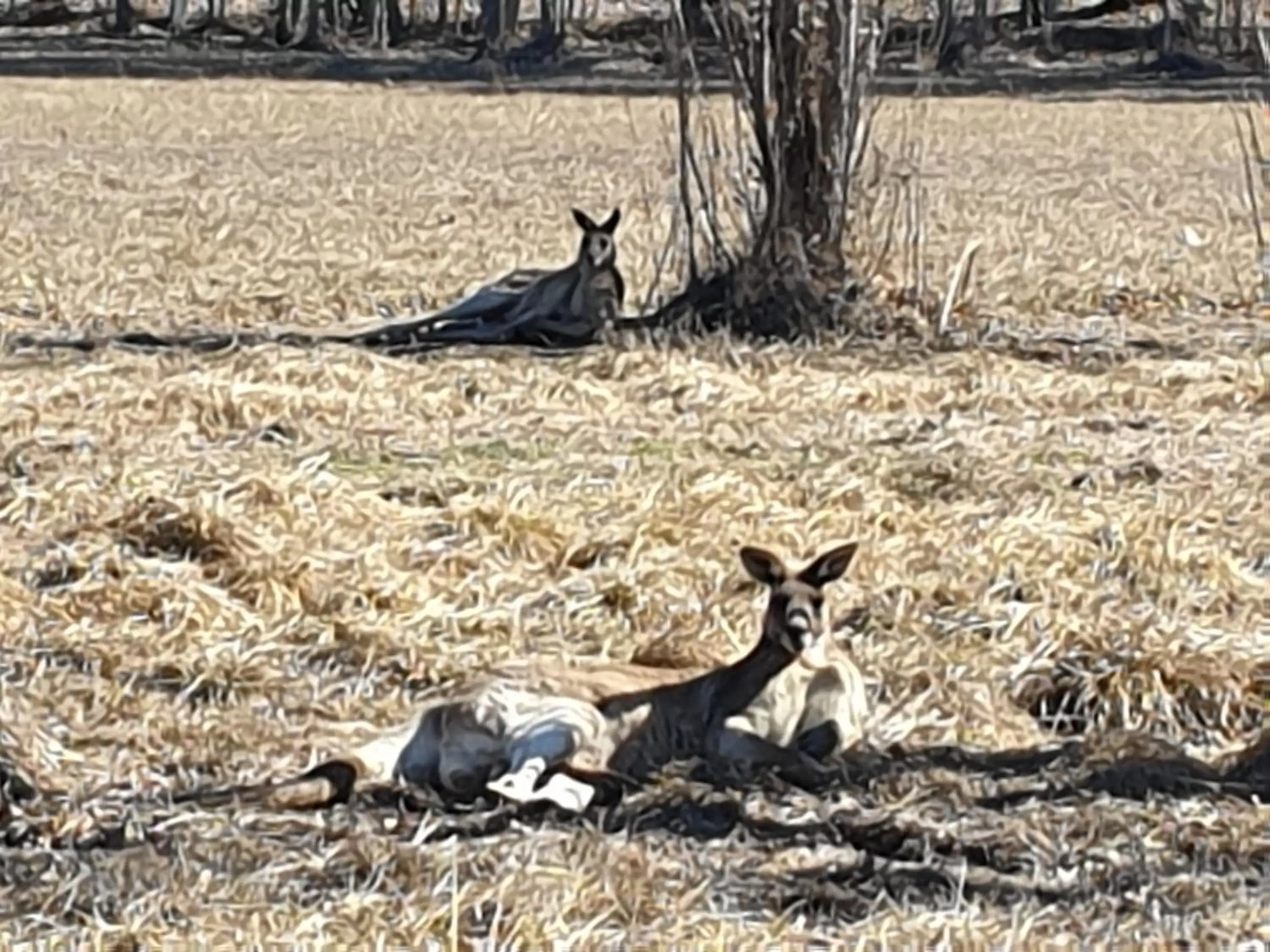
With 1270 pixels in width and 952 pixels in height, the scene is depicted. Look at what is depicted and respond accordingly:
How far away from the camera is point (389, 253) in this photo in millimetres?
15445

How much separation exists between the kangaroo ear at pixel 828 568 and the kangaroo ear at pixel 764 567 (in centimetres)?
5

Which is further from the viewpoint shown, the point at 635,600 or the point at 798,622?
the point at 635,600

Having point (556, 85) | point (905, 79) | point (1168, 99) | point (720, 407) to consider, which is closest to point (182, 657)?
point (720, 407)

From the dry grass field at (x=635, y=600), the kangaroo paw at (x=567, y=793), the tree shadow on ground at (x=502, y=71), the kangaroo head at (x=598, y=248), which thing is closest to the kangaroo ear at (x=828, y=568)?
the dry grass field at (x=635, y=600)

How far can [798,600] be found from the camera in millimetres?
6094

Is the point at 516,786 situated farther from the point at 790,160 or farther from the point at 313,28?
the point at 313,28

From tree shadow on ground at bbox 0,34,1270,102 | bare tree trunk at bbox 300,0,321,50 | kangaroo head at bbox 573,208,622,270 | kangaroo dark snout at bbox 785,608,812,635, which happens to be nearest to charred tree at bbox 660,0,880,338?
kangaroo head at bbox 573,208,622,270

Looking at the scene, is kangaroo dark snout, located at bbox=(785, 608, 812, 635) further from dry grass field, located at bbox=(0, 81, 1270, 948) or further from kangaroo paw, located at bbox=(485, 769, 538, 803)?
kangaroo paw, located at bbox=(485, 769, 538, 803)

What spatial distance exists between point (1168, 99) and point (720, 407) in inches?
903

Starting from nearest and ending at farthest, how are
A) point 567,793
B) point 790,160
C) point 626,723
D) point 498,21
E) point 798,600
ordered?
point 567,793, point 626,723, point 798,600, point 790,160, point 498,21

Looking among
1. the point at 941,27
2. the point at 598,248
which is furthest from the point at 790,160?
the point at 941,27

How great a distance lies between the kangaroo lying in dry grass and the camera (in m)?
5.75

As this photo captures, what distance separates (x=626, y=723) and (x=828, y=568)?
23.2 inches

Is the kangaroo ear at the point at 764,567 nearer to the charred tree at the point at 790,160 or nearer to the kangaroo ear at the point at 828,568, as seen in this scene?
the kangaroo ear at the point at 828,568
